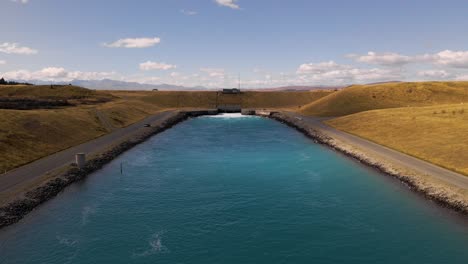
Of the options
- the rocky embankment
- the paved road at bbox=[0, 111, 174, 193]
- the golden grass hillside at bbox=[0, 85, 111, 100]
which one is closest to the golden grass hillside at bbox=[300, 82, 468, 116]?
the rocky embankment

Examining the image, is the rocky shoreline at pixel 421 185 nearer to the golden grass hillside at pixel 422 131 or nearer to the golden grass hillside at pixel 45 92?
the golden grass hillside at pixel 422 131

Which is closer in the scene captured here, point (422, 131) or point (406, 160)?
point (406, 160)

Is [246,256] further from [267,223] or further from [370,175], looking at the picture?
[370,175]

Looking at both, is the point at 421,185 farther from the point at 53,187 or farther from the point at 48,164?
the point at 48,164

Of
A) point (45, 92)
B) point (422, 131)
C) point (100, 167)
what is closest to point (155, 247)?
point (100, 167)

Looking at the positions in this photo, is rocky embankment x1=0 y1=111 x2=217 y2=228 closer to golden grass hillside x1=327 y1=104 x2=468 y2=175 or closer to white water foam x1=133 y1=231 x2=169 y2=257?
white water foam x1=133 y1=231 x2=169 y2=257

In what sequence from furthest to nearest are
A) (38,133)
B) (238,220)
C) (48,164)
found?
(38,133)
(48,164)
(238,220)
